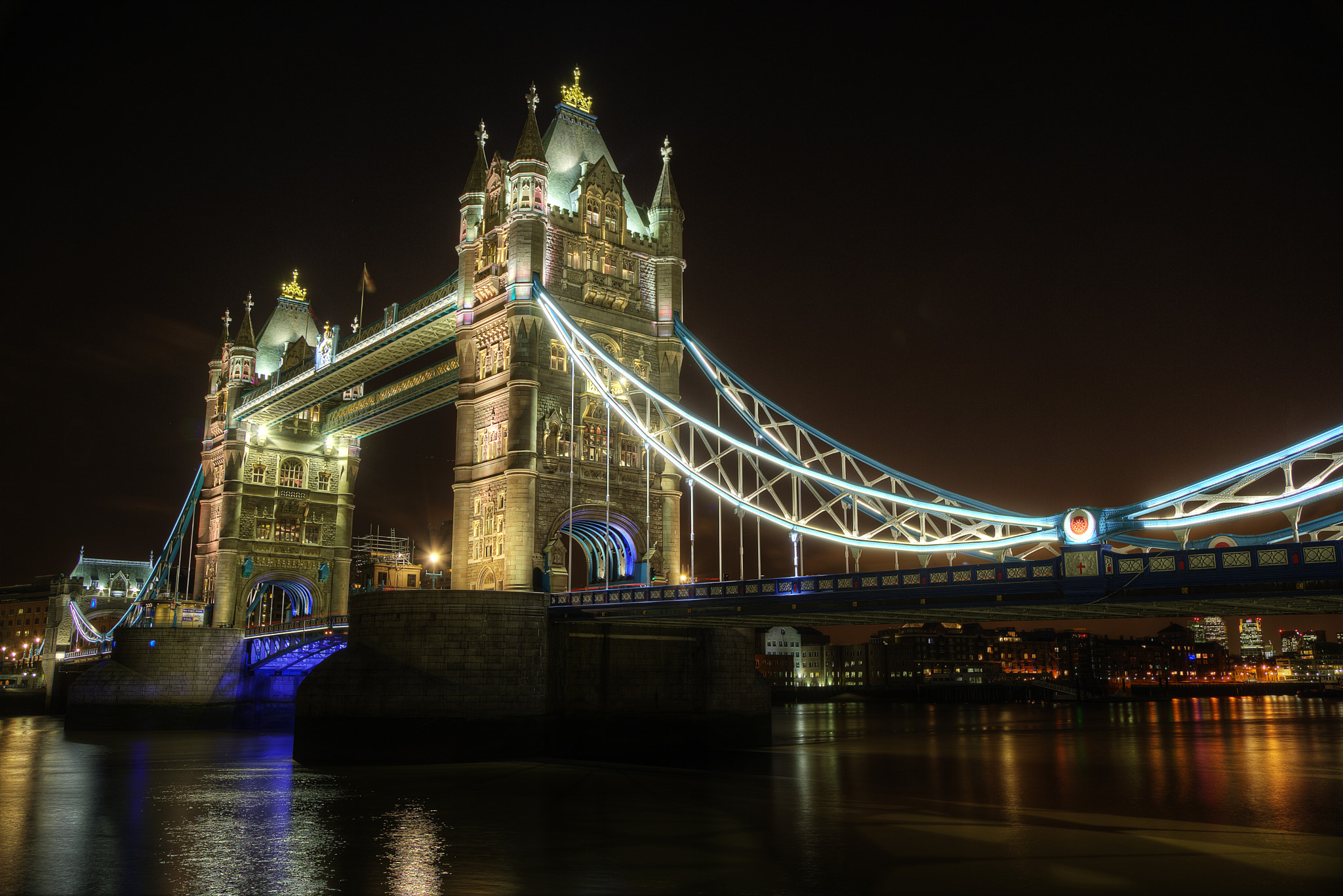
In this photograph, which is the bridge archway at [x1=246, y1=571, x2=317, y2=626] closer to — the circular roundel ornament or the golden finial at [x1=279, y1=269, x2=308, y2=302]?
the golden finial at [x1=279, y1=269, x2=308, y2=302]

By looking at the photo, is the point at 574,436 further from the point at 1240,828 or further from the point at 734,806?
the point at 1240,828

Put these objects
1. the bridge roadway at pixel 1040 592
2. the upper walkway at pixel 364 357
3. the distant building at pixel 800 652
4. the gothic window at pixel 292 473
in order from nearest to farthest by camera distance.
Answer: the bridge roadway at pixel 1040 592 < the upper walkway at pixel 364 357 < the gothic window at pixel 292 473 < the distant building at pixel 800 652

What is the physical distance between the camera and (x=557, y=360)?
40.7 metres

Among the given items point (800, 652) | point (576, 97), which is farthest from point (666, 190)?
point (800, 652)

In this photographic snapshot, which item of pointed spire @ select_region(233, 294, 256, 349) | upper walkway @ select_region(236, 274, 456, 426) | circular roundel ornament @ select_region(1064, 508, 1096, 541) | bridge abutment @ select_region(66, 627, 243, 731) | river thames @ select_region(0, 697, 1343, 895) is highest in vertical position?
pointed spire @ select_region(233, 294, 256, 349)

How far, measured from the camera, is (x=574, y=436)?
131 ft

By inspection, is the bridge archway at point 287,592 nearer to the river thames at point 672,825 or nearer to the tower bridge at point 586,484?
the tower bridge at point 586,484

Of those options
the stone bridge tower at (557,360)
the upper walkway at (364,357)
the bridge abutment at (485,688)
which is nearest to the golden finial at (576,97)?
the stone bridge tower at (557,360)

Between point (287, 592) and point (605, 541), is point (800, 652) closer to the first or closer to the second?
point (287, 592)

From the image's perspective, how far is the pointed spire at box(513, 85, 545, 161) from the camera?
40750 mm

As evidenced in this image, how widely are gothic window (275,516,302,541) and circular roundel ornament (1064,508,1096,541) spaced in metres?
50.2

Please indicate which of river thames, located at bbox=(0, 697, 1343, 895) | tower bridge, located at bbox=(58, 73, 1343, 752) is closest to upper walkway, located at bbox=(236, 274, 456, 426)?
tower bridge, located at bbox=(58, 73, 1343, 752)

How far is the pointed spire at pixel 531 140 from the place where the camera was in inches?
1604

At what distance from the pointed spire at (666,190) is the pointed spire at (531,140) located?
5584 mm
